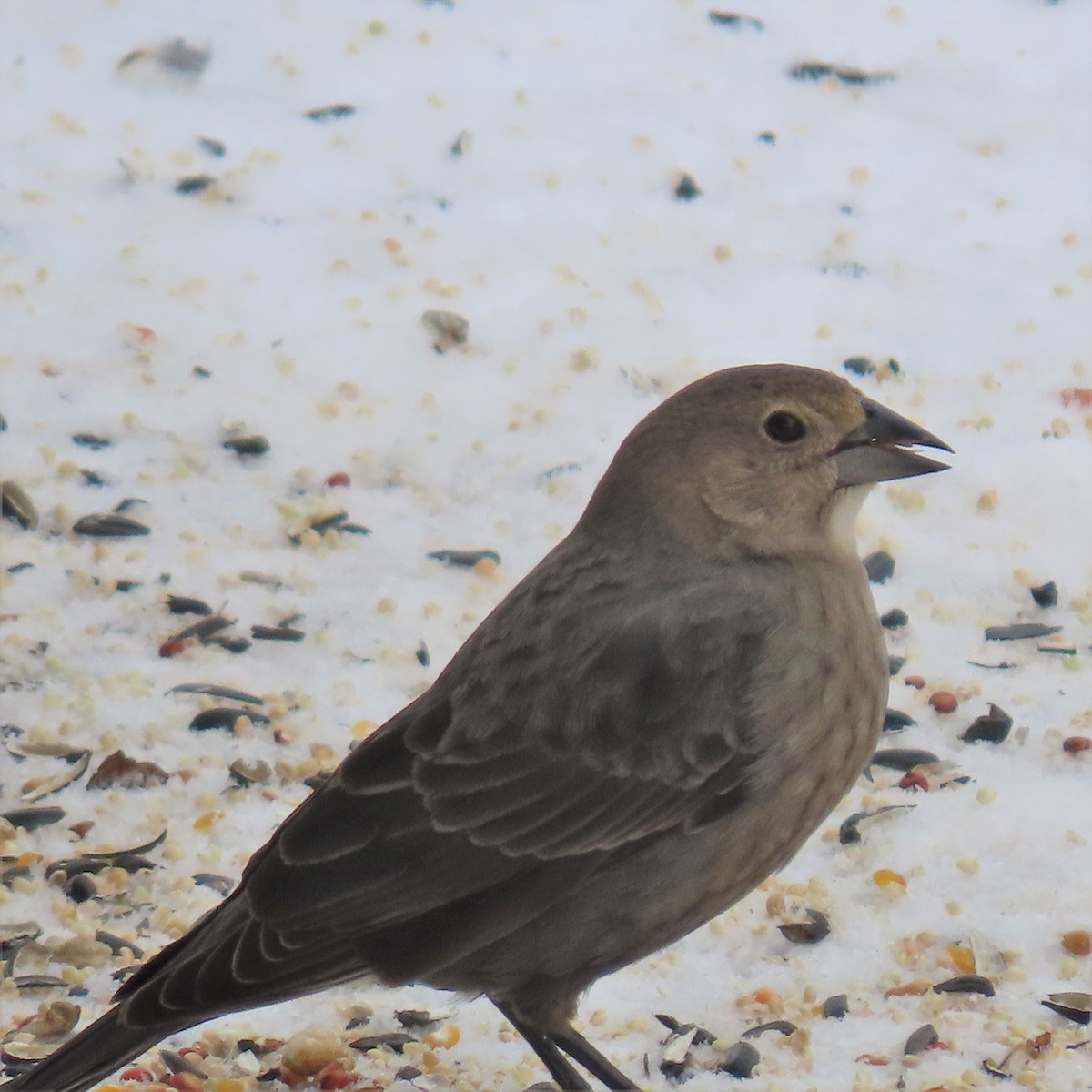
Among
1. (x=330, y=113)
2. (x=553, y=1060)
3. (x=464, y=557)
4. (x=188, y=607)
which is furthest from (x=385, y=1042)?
(x=330, y=113)

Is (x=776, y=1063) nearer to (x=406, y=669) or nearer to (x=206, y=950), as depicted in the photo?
(x=206, y=950)

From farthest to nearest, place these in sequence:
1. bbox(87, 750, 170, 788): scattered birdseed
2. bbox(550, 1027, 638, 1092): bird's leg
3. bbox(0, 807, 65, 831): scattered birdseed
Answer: bbox(87, 750, 170, 788): scattered birdseed < bbox(0, 807, 65, 831): scattered birdseed < bbox(550, 1027, 638, 1092): bird's leg

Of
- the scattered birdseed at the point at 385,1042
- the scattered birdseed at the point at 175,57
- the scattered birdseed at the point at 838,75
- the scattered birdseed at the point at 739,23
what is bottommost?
the scattered birdseed at the point at 385,1042

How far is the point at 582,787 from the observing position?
3834 mm

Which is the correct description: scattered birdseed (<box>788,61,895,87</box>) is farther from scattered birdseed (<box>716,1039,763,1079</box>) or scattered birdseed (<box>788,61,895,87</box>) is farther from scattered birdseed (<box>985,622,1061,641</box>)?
scattered birdseed (<box>716,1039,763,1079</box>)

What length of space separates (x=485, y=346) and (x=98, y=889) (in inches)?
117

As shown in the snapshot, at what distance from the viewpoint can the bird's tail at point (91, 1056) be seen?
11.6ft

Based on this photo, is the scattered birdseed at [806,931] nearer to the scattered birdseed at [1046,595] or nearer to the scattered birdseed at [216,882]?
the scattered birdseed at [216,882]

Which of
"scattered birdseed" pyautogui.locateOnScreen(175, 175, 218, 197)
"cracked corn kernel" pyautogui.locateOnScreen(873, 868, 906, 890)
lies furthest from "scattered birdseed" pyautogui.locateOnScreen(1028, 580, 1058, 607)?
"scattered birdseed" pyautogui.locateOnScreen(175, 175, 218, 197)

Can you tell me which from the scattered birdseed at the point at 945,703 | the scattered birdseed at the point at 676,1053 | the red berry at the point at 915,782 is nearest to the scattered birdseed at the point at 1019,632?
the scattered birdseed at the point at 945,703

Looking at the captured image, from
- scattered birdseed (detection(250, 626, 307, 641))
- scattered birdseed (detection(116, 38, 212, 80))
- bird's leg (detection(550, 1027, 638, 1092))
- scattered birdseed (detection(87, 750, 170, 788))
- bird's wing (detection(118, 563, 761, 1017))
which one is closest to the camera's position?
bird's wing (detection(118, 563, 761, 1017))

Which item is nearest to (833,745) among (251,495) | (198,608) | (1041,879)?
(1041,879)

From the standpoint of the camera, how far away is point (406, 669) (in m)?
5.39

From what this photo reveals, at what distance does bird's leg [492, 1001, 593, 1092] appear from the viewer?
3.95 metres
